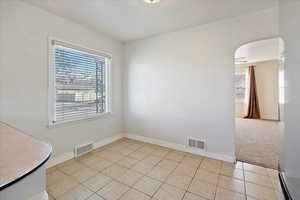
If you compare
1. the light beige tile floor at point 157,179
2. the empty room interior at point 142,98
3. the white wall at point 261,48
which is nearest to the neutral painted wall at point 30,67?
the empty room interior at point 142,98

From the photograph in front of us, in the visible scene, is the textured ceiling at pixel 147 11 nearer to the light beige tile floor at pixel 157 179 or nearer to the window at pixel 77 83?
the window at pixel 77 83

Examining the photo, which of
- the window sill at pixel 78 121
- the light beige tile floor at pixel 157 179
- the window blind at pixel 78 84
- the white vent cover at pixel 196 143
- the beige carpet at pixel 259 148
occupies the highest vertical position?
the window blind at pixel 78 84

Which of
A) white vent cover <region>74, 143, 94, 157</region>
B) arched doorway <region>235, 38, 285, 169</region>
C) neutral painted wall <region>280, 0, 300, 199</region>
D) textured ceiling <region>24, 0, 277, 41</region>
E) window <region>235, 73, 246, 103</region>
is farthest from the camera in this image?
window <region>235, 73, 246, 103</region>

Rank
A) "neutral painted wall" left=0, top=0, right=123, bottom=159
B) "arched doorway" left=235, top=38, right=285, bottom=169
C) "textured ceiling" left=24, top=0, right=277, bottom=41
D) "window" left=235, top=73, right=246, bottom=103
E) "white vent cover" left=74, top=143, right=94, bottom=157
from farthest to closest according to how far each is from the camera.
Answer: "window" left=235, top=73, right=246, bottom=103, "arched doorway" left=235, top=38, right=285, bottom=169, "white vent cover" left=74, top=143, right=94, bottom=157, "textured ceiling" left=24, top=0, right=277, bottom=41, "neutral painted wall" left=0, top=0, right=123, bottom=159

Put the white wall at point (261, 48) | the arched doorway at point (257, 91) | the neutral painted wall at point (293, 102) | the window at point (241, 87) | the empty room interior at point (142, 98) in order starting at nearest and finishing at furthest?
the neutral painted wall at point (293, 102)
the empty room interior at point (142, 98)
the white wall at point (261, 48)
the arched doorway at point (257, 91)
the window at point (241, 87)

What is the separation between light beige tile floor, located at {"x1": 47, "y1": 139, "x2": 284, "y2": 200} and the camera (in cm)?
159

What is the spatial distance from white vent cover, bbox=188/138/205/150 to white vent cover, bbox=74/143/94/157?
1.88 m

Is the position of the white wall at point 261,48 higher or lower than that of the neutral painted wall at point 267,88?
higher

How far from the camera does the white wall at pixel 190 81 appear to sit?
2266 mm

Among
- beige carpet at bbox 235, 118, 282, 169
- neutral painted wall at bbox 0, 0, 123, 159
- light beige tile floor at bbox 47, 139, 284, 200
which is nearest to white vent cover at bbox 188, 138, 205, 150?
light beige tile floor at bbox 47, 139, 284, 200

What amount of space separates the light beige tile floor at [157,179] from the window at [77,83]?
820 millimetres

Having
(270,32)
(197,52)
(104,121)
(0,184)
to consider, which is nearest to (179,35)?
(197,52)

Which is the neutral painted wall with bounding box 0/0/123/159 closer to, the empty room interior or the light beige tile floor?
the empty room interior

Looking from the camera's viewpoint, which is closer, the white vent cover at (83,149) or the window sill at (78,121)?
the window sill at (78,121)
